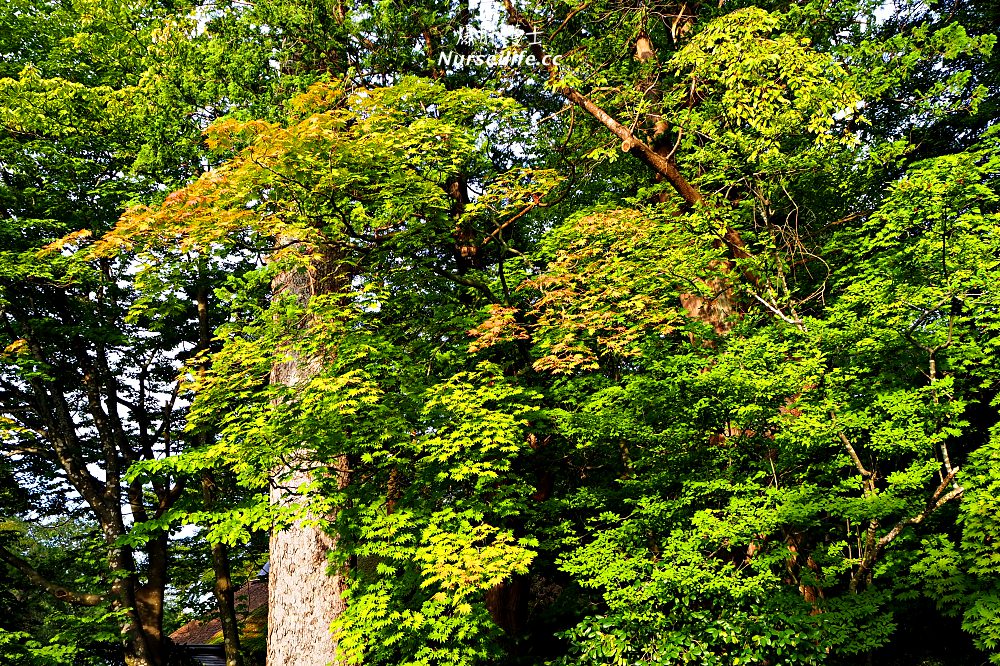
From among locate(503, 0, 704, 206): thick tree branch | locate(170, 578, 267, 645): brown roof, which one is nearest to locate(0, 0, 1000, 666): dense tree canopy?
locate(503, 0, 704, 206): thick tree branch

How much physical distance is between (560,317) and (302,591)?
4557 millimetres

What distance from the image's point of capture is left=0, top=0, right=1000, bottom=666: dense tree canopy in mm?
6375

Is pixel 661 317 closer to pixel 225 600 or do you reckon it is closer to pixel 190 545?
pixel 225 600

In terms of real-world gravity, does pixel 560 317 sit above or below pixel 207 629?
below

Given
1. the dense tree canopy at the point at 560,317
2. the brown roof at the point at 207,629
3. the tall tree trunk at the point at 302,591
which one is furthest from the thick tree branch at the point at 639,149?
the brown roof at the point at 207,629

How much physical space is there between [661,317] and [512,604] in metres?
5.25

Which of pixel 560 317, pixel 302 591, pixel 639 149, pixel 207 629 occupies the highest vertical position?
pixel 639 149

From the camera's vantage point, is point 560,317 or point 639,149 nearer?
point 560,317

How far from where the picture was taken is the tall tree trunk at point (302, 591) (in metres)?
7.78

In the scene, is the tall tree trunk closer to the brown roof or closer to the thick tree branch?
the thick tree branch

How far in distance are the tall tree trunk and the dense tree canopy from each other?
145 mm

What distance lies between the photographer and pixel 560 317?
7.83m

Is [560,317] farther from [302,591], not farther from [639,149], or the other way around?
[302,591]

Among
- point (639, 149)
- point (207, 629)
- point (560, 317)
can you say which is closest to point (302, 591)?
point (560, 317)
